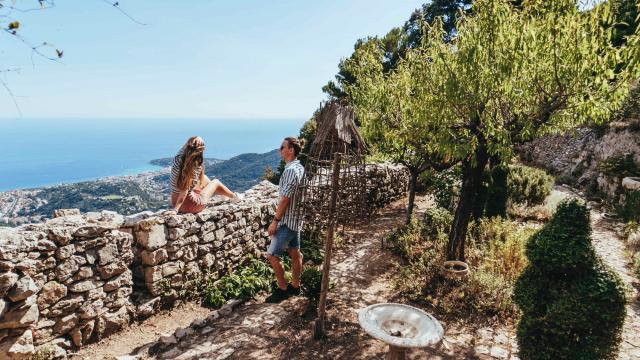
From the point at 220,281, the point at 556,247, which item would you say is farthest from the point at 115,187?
the point at 556,247

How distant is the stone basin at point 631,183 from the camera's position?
11441 mm

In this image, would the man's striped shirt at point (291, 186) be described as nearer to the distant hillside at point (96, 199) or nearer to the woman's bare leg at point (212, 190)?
the woman's bare leg at point (212, 190)

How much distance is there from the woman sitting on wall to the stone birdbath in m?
3.73

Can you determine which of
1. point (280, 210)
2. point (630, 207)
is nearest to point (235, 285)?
point (280, 210)

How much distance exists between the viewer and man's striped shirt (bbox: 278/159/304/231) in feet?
15.6

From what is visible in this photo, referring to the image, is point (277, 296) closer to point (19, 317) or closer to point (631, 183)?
point (19, 317)

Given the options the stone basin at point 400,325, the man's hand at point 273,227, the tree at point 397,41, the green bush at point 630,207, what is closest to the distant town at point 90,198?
the tree at point 397,41

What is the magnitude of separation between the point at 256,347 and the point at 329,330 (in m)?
1.15

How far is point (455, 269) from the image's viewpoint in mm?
6535

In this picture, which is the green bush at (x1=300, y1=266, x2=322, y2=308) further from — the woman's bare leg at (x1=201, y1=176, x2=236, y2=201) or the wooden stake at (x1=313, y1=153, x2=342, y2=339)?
the woman's bare leg at (x1=201, y1=176, x2=236, y2=201)

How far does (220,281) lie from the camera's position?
21.6ft

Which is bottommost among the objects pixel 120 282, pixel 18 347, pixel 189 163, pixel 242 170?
pixel 242 170

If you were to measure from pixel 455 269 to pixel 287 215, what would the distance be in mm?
3735

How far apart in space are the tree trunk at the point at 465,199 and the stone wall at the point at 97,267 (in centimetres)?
469
